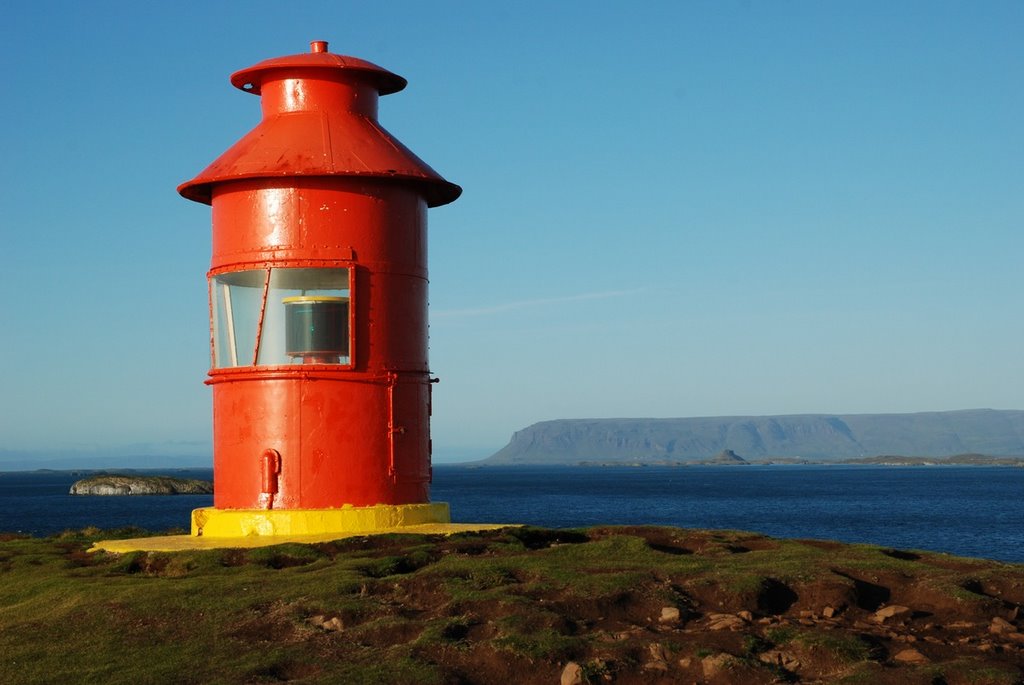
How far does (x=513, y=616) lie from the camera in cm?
1063

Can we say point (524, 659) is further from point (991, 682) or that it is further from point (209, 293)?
point (209, 293)

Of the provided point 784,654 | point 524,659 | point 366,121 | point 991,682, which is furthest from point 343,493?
point 991,682

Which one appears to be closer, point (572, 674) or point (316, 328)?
point (572, 674)

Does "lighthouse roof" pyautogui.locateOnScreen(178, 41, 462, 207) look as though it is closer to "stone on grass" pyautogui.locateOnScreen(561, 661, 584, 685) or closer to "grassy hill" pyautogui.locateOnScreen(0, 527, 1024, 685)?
"grassy hill" pyautogui.locateOnScreen(0, 527, 1024, 685)

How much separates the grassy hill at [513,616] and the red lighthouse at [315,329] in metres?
1.42

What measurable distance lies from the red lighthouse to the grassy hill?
1415 millimetres

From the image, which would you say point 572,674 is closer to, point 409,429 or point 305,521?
point 305,521

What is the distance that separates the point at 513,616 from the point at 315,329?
612cm

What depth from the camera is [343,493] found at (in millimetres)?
15375

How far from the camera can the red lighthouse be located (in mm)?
15305

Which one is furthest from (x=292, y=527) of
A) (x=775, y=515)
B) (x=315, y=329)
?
(x=775, y=515)

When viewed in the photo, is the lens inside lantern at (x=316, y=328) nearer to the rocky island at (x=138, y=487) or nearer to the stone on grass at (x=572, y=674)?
the stone on grass at (x=572, y=674)

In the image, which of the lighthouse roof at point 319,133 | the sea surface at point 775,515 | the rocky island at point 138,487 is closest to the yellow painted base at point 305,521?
the lighthouse roof at point 319,133

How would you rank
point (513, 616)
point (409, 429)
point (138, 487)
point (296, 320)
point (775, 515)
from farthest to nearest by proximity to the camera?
point (138, 487), point (775, 515), point (409, 429), point (296, 320), point (513, 616)
